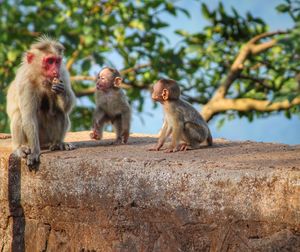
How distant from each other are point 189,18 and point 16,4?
2.57 meters

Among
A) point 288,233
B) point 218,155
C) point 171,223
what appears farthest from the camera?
point 218,155

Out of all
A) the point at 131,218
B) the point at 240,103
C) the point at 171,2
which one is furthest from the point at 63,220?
the point at 171,2

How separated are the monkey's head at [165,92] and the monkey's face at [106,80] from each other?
891 millimetres

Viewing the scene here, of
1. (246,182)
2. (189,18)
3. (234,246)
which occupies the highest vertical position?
(189,18)

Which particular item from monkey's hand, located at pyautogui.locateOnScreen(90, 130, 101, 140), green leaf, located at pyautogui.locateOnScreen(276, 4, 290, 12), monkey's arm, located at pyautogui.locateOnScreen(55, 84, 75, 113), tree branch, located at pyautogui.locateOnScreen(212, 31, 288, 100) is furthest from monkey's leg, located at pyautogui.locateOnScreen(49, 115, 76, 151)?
tree branch, located at pyautogui.locateOnScreen(212, 31, 288, 100)

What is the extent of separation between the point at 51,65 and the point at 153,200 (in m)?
1.76

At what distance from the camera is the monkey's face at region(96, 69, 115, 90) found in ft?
23.3

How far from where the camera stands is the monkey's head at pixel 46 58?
6418 millimetres

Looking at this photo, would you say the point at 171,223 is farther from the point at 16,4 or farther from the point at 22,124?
the point at 16,4

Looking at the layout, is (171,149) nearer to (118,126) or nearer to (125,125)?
(125,125)

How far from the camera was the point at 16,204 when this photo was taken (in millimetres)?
6398

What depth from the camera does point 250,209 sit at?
4.89 metres

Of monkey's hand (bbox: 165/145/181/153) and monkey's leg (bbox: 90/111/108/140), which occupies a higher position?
monkey's leg (bbox: 90/111/108/140)

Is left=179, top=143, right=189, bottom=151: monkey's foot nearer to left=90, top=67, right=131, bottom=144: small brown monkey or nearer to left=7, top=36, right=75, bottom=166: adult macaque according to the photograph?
left=90, top=67, right=131, bottom=144: small brown monkey
